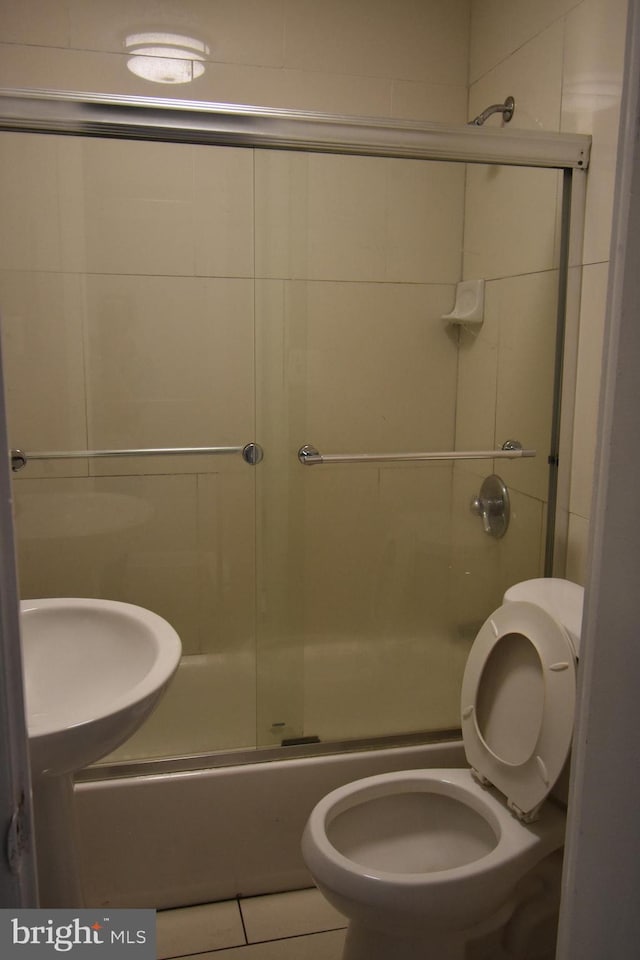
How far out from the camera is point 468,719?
5.26ft

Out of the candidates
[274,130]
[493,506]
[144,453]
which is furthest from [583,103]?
[144,453]

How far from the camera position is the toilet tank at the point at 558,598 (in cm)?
145

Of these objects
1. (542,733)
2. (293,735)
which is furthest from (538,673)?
(293,735)

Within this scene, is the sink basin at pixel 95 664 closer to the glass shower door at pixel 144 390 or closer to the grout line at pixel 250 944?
the glass shower door at pixel 144 390

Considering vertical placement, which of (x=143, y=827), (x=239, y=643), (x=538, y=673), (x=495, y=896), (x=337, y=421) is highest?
(x=337, y=421)

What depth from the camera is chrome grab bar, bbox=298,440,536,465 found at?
1.96 m

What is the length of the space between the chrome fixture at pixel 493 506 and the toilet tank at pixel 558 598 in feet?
1.19

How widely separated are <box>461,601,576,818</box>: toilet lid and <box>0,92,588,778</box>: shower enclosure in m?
0.43

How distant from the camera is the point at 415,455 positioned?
2021mm

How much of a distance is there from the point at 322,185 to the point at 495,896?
152cm

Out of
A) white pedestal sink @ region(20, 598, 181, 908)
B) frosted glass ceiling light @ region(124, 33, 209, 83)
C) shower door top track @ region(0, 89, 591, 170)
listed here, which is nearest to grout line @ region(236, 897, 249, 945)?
white pedestal sink @ region(20, 598, 181, 908)

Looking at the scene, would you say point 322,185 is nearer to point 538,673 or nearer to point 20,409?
point 20,409

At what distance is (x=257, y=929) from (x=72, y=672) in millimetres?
815

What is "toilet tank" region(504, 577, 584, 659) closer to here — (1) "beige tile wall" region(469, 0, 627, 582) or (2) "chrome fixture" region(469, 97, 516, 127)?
(1) "beige tile wall" region(469, 0, 627, 582)
